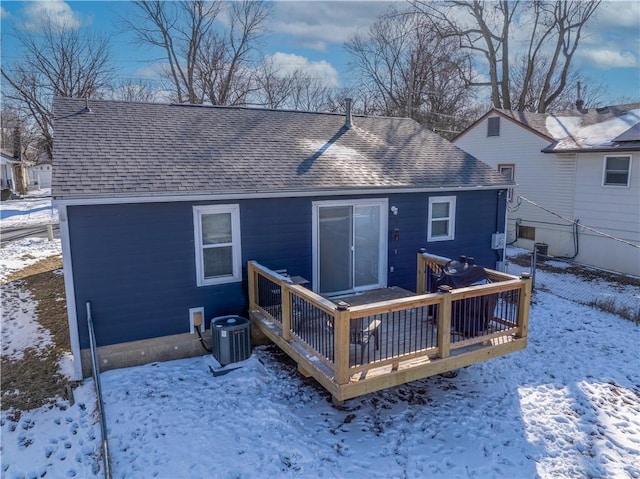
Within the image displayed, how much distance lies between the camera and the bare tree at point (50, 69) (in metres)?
27.8

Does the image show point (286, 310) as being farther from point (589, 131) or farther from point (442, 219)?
point (589, 131)

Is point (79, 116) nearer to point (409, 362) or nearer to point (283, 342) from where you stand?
Result: point (283, 342)

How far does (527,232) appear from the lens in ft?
56.0

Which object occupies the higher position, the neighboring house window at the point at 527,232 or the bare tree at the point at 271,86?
the bare tree at the point at 271,86

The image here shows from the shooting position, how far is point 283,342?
624cm

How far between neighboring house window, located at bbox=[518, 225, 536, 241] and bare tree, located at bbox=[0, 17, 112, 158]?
2647 centimetres

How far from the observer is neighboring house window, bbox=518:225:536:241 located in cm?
1683

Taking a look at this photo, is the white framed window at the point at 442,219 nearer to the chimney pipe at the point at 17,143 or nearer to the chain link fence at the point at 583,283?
the chain link fence at the point at 583,283

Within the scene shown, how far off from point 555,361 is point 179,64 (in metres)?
28.1

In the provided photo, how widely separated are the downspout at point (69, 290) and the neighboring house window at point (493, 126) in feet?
54.6

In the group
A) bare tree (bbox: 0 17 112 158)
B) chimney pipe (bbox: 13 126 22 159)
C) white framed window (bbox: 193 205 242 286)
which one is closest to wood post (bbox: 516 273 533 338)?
white framed window (bbox: 193 205 242 286)

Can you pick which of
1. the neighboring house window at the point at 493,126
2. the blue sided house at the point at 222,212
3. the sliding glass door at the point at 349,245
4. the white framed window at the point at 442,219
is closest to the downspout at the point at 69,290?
the blue sided house at the point at 222,212

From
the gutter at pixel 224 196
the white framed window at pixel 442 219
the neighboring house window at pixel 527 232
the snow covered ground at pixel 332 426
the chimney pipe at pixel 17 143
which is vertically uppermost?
the chimney pipe at pixel 17 143

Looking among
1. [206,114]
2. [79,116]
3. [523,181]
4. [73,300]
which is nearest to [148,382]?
[73,300]
